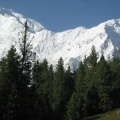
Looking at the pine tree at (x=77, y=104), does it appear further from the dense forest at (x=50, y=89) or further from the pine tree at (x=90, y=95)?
the pine tree at (x=90, y=95)

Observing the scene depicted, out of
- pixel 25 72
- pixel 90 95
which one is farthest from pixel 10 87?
pixel 90 95

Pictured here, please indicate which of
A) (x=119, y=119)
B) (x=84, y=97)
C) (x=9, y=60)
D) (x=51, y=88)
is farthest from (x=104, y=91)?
(x=9, y=60)

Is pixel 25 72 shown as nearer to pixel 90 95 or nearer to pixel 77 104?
pixel 77 104

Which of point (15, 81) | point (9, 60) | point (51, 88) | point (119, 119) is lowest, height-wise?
point (119, 119)

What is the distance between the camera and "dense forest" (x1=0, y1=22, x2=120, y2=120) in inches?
2115

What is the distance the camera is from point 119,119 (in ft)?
197

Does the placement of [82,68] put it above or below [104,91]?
above

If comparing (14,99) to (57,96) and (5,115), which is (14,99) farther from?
(57,96)

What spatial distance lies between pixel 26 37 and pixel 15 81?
686 cm

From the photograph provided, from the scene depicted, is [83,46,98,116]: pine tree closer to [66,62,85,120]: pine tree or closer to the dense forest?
the dense forest

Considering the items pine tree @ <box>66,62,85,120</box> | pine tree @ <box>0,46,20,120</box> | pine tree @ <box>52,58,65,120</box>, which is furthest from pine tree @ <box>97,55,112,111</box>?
pine tree @ <box>0,46,20,120</box>

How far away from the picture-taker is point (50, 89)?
102m

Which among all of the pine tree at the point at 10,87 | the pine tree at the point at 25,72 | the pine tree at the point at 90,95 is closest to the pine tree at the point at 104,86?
the pine tree at the point at 90,95

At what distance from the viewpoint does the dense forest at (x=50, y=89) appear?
53719mm
